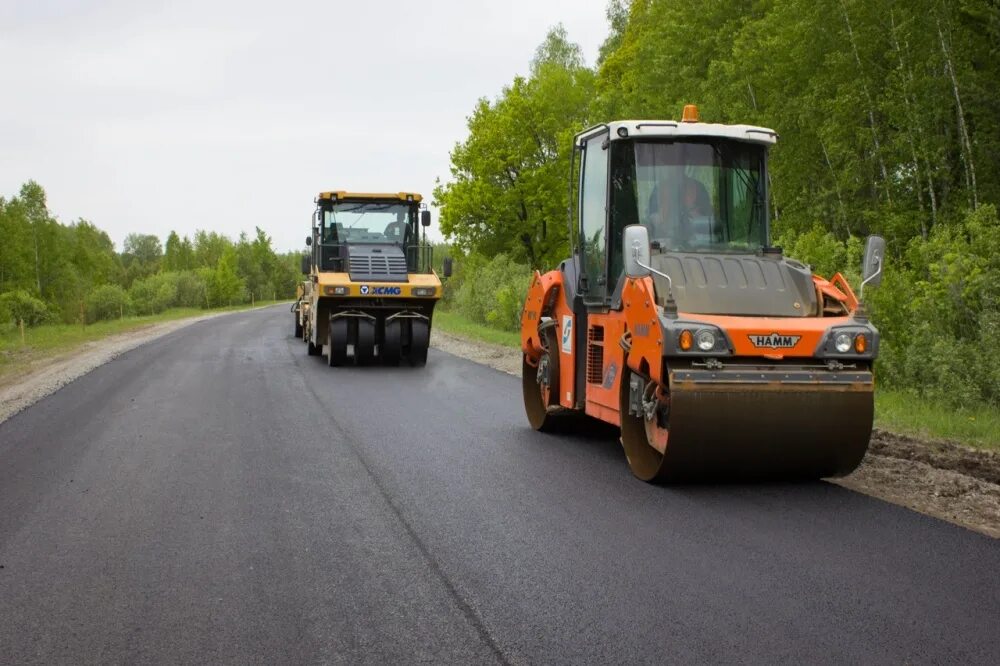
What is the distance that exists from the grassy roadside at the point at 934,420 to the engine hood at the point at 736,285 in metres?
2.63

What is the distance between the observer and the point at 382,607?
171 inches

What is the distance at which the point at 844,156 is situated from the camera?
2014cm

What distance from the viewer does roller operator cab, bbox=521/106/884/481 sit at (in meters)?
6.21

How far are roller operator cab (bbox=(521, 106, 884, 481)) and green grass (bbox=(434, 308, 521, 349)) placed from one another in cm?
1326

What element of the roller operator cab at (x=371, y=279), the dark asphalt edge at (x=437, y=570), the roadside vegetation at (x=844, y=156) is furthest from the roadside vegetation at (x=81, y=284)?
the dark asphalt edge at (x=437, y=570)

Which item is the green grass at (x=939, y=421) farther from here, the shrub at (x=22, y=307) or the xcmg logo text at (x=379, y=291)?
the shrub at (x=22, y=307)

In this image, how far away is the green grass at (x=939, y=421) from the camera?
8.59 metres

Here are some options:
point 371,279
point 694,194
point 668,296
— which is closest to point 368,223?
point 371,279

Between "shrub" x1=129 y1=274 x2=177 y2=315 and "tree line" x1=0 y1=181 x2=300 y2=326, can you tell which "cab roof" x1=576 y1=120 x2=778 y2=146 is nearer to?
"tree line" x1=0 y1=181 x2=300 y2=326

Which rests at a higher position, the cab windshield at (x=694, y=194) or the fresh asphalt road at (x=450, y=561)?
the cab windshield at (x=694, y=194)

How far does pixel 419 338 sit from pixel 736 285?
10.9 meters

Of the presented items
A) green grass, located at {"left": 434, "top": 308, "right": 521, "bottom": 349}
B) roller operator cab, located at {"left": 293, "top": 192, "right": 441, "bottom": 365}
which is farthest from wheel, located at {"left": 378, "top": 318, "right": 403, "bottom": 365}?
green grass, located at {"left": 434, "top": 308, "right": 521, "bottom": 349}

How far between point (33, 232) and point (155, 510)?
72113 mm

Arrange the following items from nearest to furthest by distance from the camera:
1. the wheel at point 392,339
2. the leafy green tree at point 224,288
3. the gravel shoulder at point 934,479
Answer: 1. the gravel shoulder at point 934,479
2. the wheel at point 392,339
3. the leafy green tree at point 224,288
